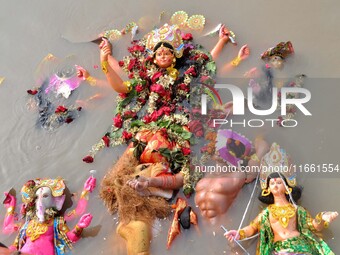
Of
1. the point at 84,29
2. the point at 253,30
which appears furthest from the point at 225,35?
the point at 84,29

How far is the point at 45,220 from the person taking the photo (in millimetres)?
3176

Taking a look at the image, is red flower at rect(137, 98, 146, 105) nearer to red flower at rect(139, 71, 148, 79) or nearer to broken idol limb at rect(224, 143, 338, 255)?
red flower at rect(139, 71, 148, 79)

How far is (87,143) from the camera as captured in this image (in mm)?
3639

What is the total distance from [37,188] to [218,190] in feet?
3.96

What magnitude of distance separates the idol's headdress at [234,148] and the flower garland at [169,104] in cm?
17

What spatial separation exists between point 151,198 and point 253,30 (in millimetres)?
1630

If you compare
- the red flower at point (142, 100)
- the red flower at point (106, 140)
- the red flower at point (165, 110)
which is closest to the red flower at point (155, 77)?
the red flower at point (142, 100)

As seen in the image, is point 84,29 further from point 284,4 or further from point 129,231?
point 129,231

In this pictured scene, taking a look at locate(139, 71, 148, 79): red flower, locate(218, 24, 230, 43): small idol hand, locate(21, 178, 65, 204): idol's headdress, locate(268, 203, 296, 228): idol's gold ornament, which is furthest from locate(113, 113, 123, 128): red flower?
locate(268, 203, 296, 228): idol's gold ornament

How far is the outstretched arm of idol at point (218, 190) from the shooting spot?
3.10 metres

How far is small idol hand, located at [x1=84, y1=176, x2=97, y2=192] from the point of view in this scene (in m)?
3.34

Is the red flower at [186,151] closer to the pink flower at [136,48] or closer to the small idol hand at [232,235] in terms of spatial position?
the small idol hand at [232,235]

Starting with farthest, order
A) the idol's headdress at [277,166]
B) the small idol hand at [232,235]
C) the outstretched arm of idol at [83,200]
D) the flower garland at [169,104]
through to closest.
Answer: the flower garland at [169,104], the outstretched arm of idol at [83,200], the idol's headdress at [277,166], the small idol hand at [232,235]

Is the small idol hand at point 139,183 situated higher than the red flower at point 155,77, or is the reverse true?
the red flower at point 155,77
